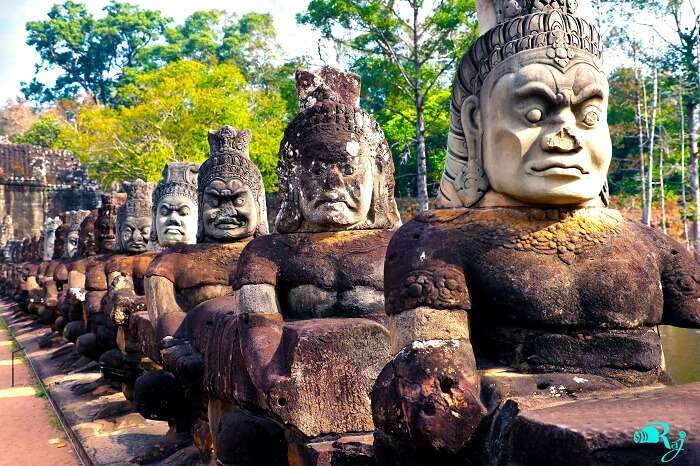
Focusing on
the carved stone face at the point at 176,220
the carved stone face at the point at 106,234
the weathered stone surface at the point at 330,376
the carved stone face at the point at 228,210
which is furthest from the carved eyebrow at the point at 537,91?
the carved stone face at the point at 106,234

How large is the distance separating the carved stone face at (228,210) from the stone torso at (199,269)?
11 centimetres

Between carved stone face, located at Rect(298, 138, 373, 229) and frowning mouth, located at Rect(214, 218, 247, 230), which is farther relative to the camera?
frowning mouth, located at Rect(214, 218, 247, 230)

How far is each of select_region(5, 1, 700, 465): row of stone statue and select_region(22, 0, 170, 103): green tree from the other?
1688 inches

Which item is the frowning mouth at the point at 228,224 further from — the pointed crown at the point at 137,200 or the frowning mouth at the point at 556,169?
the pointed crown at the point at 137,200

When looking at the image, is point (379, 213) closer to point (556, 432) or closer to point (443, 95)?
point (556, 432)

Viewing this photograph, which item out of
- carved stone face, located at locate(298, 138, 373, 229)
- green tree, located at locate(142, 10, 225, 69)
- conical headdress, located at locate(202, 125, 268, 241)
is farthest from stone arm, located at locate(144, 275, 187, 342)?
green tree, located at locate(142, 10, 225, 69)

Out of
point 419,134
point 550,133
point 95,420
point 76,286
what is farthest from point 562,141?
point 419,134

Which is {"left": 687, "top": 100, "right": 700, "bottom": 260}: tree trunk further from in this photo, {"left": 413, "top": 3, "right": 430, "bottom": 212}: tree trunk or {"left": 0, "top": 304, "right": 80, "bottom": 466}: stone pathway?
{"left": 0, "top": 304, "right": 80, "bottom": 466}: stone pathway

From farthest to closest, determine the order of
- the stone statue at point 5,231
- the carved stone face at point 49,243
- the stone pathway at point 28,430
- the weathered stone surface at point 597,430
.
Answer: the stone statue at point 5,231 → the carved stone face at point 49,243 → the stone pathway at point 28,430 → the weathered stone surface at point 597,430

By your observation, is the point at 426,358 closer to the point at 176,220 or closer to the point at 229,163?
the point at 229,163

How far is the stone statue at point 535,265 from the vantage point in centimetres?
233

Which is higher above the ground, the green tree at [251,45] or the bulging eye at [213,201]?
the green tree at [251,45]

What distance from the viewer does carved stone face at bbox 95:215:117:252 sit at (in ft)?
31.8

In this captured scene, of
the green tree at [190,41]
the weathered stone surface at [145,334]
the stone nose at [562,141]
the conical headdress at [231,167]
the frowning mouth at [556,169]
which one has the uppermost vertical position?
the green tree at [190,41]
